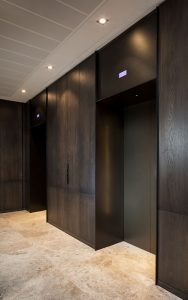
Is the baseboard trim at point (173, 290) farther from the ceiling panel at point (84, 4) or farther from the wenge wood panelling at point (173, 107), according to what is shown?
the ceiling panel at point (84, 4)

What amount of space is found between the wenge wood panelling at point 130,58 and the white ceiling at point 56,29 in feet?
0.37

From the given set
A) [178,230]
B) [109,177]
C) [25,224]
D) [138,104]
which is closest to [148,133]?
[138,104]

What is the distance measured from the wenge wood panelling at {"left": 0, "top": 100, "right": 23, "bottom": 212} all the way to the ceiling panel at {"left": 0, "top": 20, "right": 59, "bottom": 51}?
3.41 m

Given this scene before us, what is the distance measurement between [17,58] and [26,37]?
723 millimetres

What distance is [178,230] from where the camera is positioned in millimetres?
2264

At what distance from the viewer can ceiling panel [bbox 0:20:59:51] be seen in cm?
284

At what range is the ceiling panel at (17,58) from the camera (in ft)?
11.6

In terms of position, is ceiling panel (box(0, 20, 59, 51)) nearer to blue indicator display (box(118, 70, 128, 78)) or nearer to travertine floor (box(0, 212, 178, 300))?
blue indicator display (box(118, 70, 128, 78))

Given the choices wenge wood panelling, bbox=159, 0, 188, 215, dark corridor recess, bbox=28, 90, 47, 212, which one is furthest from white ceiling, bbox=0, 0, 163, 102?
dark corridor recess, bbox=28, 90, 47, 212

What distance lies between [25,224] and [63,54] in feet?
12.3

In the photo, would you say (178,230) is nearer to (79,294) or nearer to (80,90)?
(79,294)

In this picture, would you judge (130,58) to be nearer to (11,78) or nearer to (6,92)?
(11,78)

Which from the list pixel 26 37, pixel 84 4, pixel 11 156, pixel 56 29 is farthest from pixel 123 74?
Result: pixel 11 156

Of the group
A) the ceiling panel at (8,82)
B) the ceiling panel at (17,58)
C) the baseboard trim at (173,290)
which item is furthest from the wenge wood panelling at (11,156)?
the baseboard trim at (173,290)
